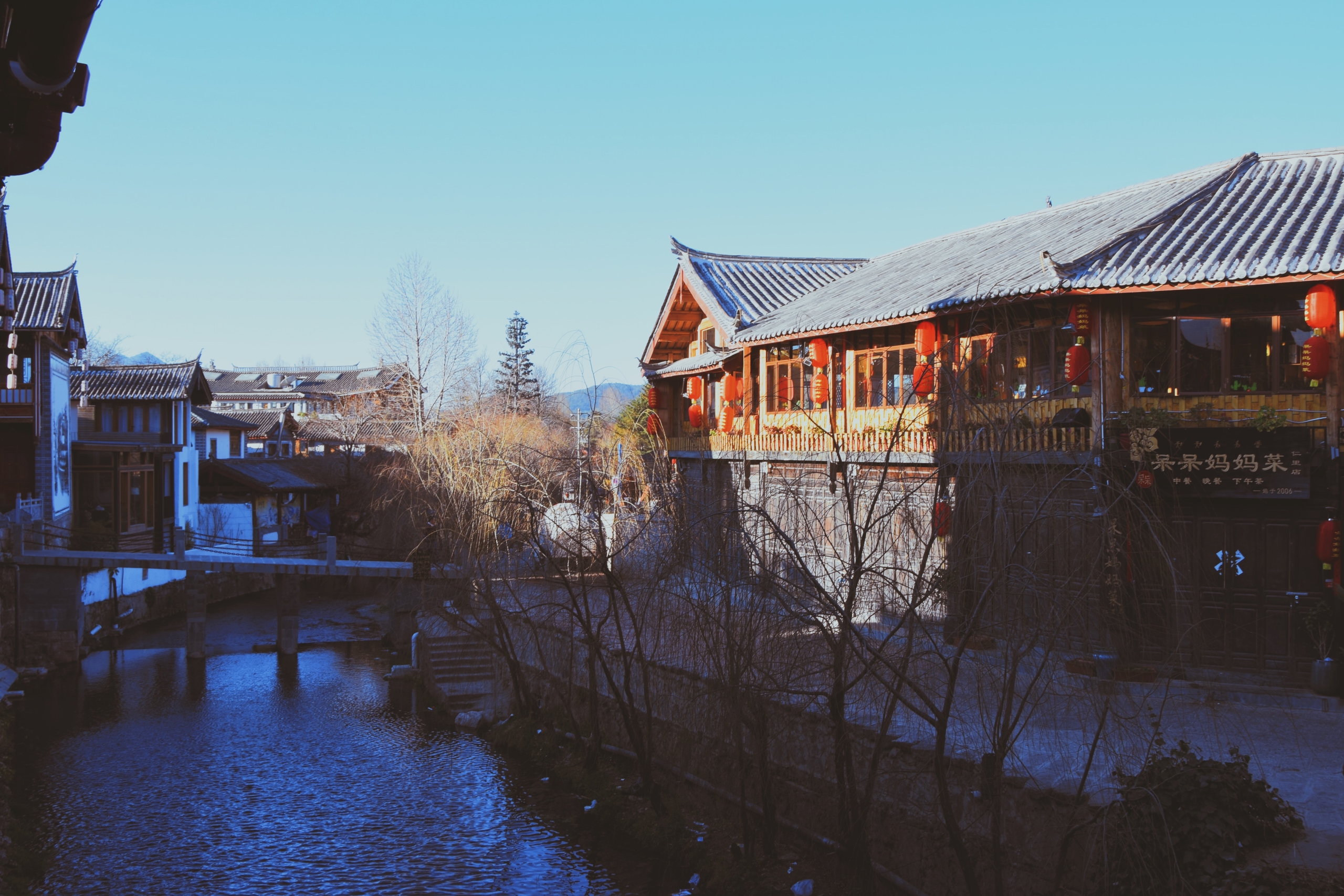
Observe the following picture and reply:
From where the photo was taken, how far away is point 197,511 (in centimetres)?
3588

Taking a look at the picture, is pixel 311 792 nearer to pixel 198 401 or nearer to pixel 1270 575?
pixel 1270 575

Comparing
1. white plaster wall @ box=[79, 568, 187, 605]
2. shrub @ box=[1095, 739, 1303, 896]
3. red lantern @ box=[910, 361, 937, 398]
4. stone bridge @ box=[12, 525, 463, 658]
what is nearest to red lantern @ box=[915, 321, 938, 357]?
red lantern @ box=[910, 361, 937, 398]

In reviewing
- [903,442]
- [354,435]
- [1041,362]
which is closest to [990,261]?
[1041,362]

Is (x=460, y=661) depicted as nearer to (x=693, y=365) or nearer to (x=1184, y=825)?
(x=693, y=365)

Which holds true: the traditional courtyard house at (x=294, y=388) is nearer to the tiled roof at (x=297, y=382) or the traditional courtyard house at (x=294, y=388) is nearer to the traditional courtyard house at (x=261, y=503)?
the tiled roof at (x=297, y=382)

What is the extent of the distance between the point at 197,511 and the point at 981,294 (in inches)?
1190

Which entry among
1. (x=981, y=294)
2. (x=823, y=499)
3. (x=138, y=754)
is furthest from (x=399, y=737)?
(x=981, y=294)

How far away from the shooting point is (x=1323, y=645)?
43.0ft

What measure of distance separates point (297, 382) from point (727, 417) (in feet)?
179

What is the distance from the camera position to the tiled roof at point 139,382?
31.4 metres

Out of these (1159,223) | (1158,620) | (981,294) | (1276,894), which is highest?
(1159,223)

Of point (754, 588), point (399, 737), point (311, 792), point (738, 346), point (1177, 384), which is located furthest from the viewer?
point (738, 346)

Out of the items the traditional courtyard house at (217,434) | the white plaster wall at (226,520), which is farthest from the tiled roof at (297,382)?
the white plaster wall at (226,520)

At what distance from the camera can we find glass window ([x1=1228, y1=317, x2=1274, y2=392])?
13844 millimetres
